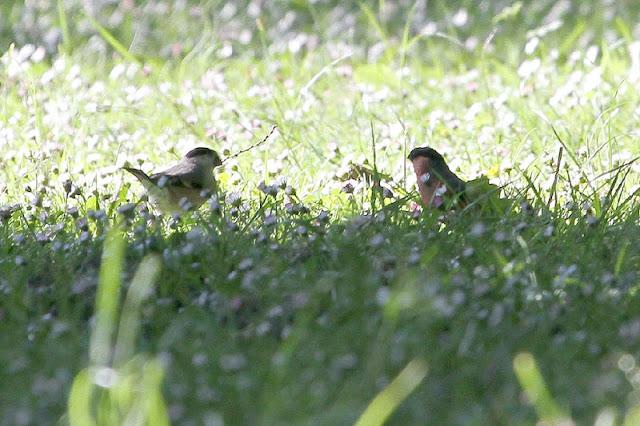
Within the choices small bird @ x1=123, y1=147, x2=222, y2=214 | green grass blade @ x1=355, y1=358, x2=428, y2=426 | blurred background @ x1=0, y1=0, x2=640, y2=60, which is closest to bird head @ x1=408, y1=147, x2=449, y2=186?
small bird @ x1=123, y1=147, x2=222, y2=214

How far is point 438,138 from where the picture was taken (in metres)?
7.23

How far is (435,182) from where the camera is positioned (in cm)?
554

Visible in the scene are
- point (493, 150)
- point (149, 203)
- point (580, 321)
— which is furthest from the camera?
point (493, 150)

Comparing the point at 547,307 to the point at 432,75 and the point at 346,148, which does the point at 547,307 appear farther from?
the point at 432,75

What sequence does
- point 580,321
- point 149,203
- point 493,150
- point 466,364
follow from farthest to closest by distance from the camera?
point 493,150
point 149,203
point 580,321
point 466,364

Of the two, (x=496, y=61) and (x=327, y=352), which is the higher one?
(x=496, y=61)

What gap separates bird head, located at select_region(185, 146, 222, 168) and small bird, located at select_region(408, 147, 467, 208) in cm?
91

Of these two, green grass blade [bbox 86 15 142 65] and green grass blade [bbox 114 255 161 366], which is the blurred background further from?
green grass blade [bbox 114 255 161 366]

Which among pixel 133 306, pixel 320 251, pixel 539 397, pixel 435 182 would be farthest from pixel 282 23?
pixel 539 397

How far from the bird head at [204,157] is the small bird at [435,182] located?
91cm

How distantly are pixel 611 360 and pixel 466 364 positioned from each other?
405 mm

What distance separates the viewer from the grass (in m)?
3.46

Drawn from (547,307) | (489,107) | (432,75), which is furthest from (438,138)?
(547,307)

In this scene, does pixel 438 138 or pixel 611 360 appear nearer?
pixel 611 360
